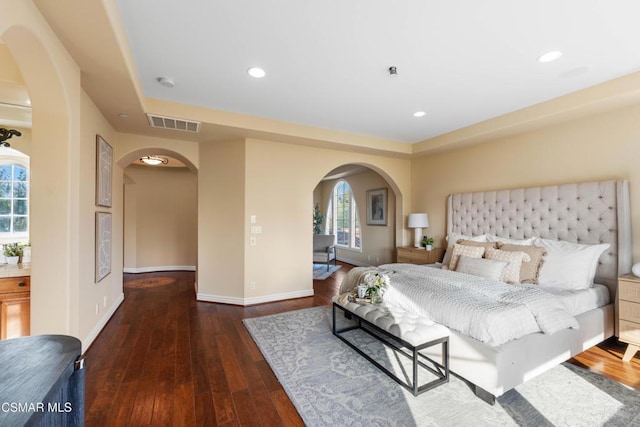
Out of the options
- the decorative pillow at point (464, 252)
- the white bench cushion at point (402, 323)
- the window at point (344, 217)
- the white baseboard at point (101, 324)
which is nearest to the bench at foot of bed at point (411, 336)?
the white bench cushion at point (402, 323)

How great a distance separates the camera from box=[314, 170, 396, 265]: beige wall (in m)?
6.34

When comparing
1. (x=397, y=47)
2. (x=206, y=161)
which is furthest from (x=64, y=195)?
(x=397, y=47)

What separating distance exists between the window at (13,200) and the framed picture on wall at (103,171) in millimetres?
3608

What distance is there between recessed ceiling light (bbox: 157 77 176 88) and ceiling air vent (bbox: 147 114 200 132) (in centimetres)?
52

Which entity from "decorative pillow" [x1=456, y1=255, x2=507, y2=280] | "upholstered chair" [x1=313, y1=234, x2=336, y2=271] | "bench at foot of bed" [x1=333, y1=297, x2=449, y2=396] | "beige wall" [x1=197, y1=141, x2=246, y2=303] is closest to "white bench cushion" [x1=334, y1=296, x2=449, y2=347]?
"bench at foot of bed" [x1=333, y1=297, x2=449, y2=396]

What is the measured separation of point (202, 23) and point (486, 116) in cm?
355

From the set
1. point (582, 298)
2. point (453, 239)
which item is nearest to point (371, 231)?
point (453, 239)

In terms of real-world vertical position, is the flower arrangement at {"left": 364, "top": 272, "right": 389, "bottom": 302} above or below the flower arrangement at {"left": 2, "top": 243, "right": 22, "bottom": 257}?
below

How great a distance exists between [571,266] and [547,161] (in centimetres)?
139

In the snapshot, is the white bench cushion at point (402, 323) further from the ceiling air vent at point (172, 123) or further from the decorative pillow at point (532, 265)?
the ceiling air vent at point (172, 123)

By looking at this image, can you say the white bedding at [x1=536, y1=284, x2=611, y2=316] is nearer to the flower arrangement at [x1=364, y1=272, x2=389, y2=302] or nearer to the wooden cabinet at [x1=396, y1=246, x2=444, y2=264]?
the flower arrangement at [x1=364, y1=272, x2=389, y2=302]

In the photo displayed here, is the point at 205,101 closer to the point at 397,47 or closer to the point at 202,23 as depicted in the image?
the point at 202,23

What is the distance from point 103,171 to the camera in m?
3.16

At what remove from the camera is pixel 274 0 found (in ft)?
5.82
